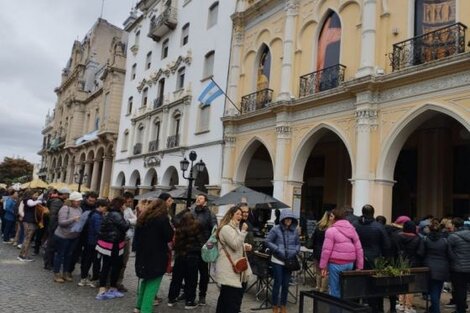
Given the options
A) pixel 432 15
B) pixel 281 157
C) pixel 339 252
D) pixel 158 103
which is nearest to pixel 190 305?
pixel 339 252

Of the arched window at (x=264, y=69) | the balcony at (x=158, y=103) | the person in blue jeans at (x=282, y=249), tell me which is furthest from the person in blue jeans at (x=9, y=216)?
the balcony at (x=158, y=103)

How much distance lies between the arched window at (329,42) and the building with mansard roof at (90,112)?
2220cm

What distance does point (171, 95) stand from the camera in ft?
84.2

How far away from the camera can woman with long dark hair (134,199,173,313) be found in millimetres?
6184

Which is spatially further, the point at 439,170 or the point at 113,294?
the point at 439,170

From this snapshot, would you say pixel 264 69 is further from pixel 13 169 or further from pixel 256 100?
pixel 13 169

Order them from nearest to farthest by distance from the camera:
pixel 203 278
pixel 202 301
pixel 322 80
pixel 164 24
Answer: pixel 202 301 → pixel 203 278 → pixel 322 80 → pixel 164 24

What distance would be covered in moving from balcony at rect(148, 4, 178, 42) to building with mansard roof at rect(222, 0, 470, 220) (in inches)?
295

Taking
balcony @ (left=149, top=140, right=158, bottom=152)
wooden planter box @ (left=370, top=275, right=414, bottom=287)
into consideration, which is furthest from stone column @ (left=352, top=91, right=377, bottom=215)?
balcony @ (left=149, top=140, right=158, bottom=152)

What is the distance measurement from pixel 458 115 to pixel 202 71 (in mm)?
14407

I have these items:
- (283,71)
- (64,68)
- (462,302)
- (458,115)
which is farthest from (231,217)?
(64,68)

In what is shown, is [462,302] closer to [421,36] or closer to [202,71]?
[421,36]

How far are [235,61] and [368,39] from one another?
820 centimetres

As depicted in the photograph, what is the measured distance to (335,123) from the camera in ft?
46.9
